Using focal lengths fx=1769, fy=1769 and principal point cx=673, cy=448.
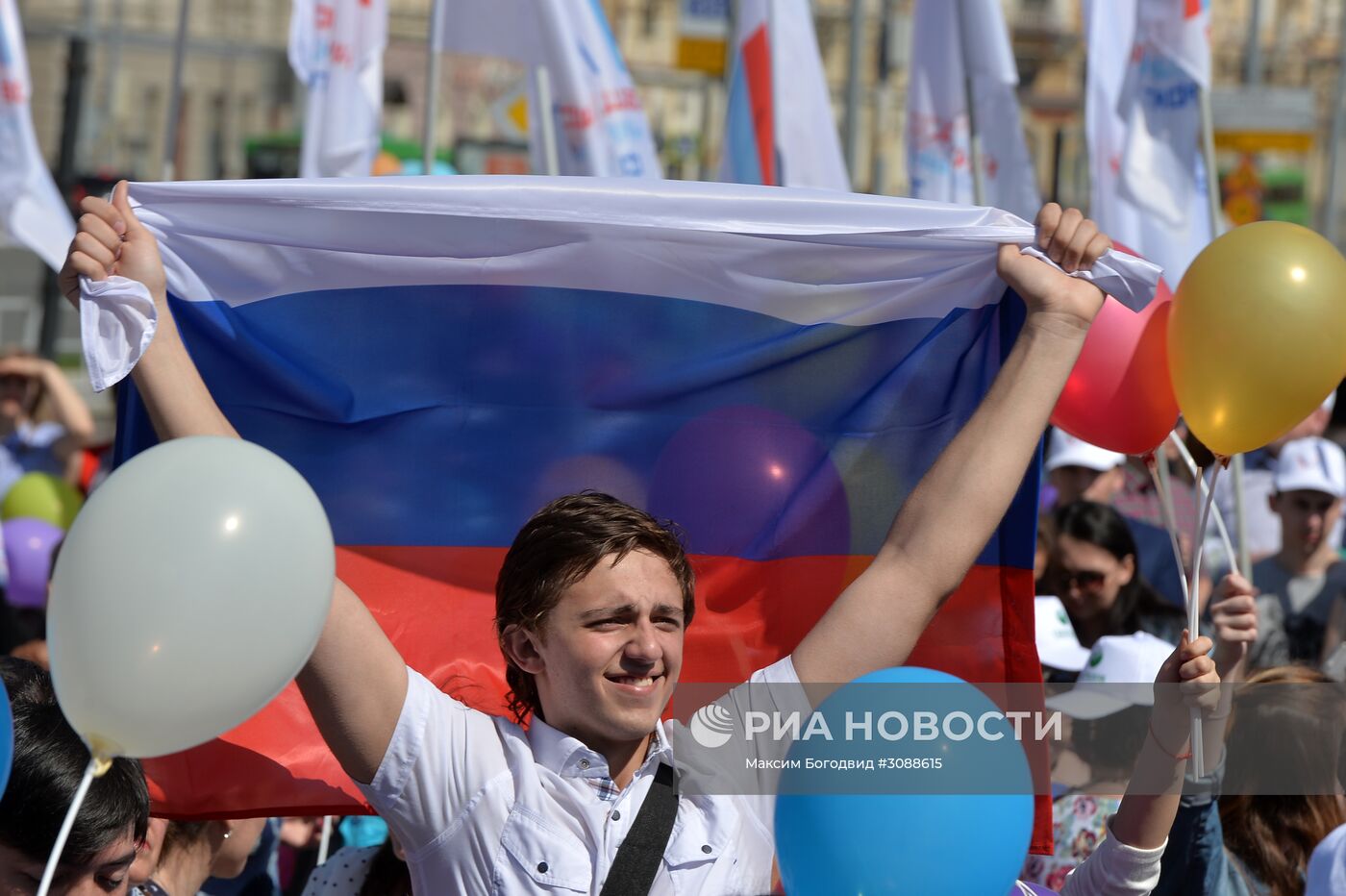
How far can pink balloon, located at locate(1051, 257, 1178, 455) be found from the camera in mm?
3369

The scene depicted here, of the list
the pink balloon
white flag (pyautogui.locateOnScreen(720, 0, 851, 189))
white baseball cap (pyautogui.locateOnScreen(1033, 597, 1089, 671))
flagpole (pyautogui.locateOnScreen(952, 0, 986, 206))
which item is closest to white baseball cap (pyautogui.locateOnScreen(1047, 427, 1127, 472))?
flagpole (pyautogui.locateOnScreen(952, 0, 986, 206))

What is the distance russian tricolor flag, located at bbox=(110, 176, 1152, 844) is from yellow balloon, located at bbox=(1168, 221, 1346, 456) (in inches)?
16.3

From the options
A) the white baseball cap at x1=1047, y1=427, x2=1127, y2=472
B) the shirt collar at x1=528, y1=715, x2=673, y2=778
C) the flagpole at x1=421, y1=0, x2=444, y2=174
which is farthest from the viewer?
the flagpole at x1=421, y1=0, x2=444, y2=174

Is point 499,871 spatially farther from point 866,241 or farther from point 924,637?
point 866,241

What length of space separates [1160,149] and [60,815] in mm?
→ 4934

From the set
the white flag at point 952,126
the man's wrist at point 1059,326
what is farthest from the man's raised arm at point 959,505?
the white flag at point 952,126

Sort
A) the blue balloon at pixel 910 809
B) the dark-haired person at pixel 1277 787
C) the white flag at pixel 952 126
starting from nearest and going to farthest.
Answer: the blue balloon at pixel 910 809, the dark-haired person at pixel 1277 787, the white flag at pixel 952 126

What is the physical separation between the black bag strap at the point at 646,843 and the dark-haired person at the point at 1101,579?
2890mm

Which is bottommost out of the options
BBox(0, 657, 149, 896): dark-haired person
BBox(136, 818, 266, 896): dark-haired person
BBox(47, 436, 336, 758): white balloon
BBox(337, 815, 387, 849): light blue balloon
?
BBox(337, 815, 387, 849): light blue balloon

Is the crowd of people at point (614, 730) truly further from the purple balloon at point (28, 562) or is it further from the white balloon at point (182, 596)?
the purple balloon at point (28, 562)

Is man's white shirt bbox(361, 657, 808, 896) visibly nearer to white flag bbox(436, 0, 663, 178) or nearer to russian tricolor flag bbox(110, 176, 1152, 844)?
russian tricolor flag bbox(110, 176, 1152, 844)

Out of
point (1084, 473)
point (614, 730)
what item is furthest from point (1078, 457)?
point (614, 730)

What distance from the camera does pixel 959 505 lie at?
2891 mm

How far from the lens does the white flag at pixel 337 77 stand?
7.36 meters
